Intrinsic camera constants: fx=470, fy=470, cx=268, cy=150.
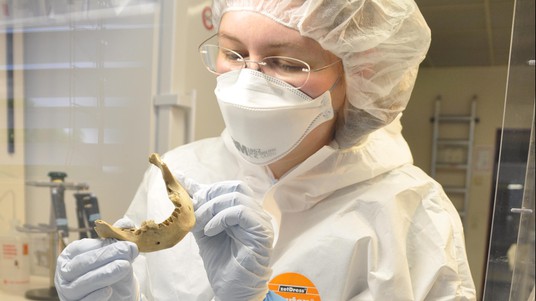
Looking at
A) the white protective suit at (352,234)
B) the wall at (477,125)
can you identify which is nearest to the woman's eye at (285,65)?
the white protective suit at (352,234)

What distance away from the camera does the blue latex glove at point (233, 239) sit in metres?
0.74

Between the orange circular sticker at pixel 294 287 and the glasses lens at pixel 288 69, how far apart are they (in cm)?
38

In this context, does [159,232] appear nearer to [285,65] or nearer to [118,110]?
[285,65]

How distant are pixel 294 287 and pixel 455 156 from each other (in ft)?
9.19

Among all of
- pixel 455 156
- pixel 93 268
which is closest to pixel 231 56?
pixel 93 268

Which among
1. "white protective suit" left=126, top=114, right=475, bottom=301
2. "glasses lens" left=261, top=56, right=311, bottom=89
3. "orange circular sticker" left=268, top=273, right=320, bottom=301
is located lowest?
"orange circular sticker" left=268, top=273, right=320, bottom=301

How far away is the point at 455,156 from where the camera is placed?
3404 millimetres

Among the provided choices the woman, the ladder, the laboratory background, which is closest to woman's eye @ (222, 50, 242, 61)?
the woman

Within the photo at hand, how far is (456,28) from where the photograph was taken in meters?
1.45

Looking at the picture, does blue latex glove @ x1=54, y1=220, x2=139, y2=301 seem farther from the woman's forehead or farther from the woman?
the woman's forehead

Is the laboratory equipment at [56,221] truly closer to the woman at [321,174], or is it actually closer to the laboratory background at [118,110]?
the laboratory background at [118,110]

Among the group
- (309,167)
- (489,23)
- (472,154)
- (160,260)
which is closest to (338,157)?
(309,167)

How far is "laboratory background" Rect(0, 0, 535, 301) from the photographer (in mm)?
796

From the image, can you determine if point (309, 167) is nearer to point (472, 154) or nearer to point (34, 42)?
point (34, 42)
